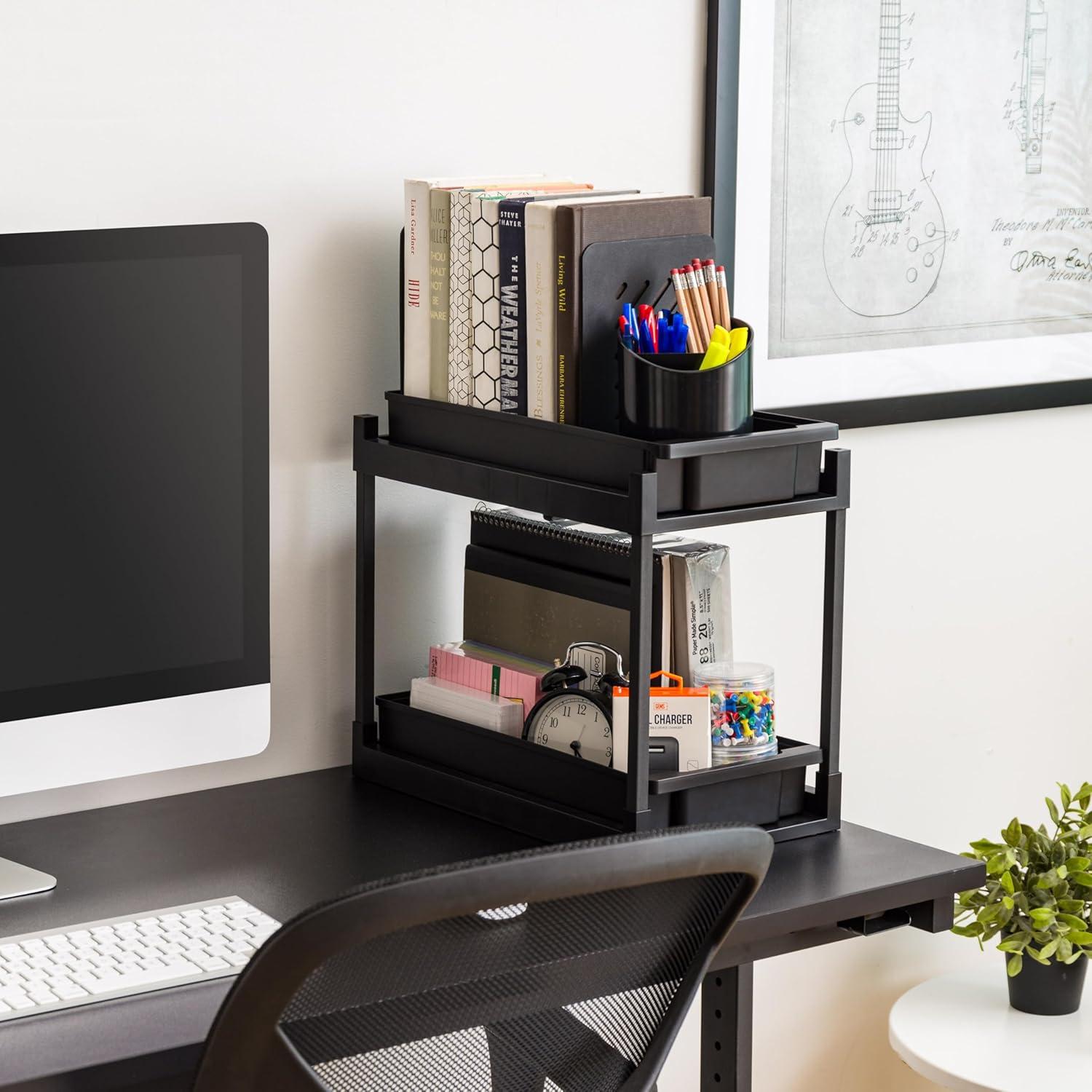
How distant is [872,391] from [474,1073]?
1255 millimetres

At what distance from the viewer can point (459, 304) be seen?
1.55m

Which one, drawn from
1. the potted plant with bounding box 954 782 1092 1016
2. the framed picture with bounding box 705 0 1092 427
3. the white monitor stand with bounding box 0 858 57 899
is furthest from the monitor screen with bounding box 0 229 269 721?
the potted plant with bounding box 954 782 1092 1016

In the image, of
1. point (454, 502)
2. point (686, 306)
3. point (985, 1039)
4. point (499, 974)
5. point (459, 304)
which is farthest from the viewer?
point (985, 1039)

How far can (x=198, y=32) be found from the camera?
4.97ft

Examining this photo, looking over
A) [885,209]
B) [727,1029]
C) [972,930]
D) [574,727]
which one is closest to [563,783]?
[574,727]

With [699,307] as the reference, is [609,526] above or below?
below

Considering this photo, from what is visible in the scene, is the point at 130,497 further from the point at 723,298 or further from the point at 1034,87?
the point at 1034,87

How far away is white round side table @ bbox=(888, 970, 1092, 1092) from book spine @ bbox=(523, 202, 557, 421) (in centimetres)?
91

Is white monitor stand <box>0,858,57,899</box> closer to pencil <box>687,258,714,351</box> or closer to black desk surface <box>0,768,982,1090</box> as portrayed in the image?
black desk surface <box>0,768,982,1090</box>

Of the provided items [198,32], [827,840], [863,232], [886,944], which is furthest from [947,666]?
[198,32]

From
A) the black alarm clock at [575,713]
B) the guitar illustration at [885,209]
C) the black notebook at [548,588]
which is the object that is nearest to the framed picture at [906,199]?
the guitar illustration at [885,209]

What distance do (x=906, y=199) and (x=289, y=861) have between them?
1139 mm

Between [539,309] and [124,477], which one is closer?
[124,477]

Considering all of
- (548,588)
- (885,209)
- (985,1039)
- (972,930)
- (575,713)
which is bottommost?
(985,1039)
